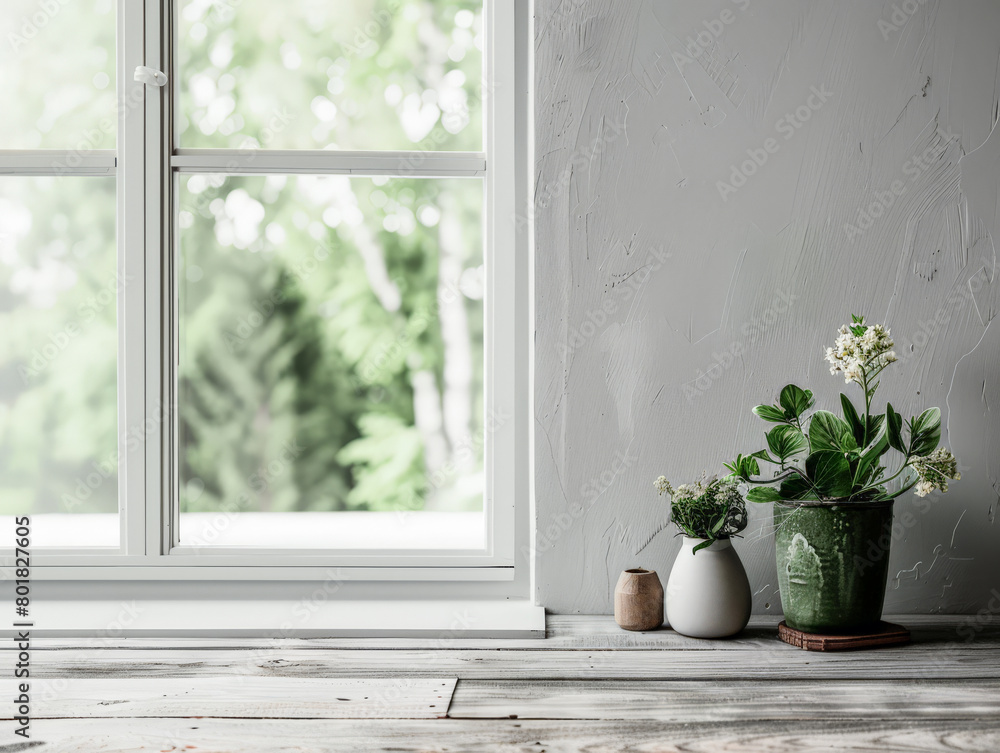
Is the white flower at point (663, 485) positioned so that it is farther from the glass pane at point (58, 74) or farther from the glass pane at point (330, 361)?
the glass pane at point (58, 74)

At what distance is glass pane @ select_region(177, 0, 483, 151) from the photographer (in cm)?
127

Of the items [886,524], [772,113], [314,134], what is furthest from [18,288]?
[886,524]

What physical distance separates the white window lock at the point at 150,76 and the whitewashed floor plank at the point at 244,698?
92cm

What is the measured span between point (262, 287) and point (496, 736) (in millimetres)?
846

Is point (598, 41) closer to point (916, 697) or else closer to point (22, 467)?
point (916, 697)

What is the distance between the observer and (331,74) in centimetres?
127

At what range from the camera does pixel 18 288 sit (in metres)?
1.29

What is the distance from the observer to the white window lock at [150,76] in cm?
122

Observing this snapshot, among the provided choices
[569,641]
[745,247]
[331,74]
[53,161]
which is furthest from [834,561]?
[53,161]

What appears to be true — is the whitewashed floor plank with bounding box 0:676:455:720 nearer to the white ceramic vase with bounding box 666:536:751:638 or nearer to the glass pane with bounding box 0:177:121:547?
the white ceramic vase with bounding box 666:536:751:638

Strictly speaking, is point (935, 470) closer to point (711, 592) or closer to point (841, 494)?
point (841, 494)

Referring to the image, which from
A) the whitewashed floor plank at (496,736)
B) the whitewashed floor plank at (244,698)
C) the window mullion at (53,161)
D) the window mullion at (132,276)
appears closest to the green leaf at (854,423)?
the whitewashed floor plank at (496,736)

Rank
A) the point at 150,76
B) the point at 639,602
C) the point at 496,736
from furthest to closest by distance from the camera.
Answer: the point at 150,76 → the point at 639,602 → the point at 496,736

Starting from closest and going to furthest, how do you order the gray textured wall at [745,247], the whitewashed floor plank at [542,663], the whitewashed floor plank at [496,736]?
the whitewashed floor plank at [496,736]
the whitewashed floor plank at [542,663]
the gray textured wall at [745,247]
